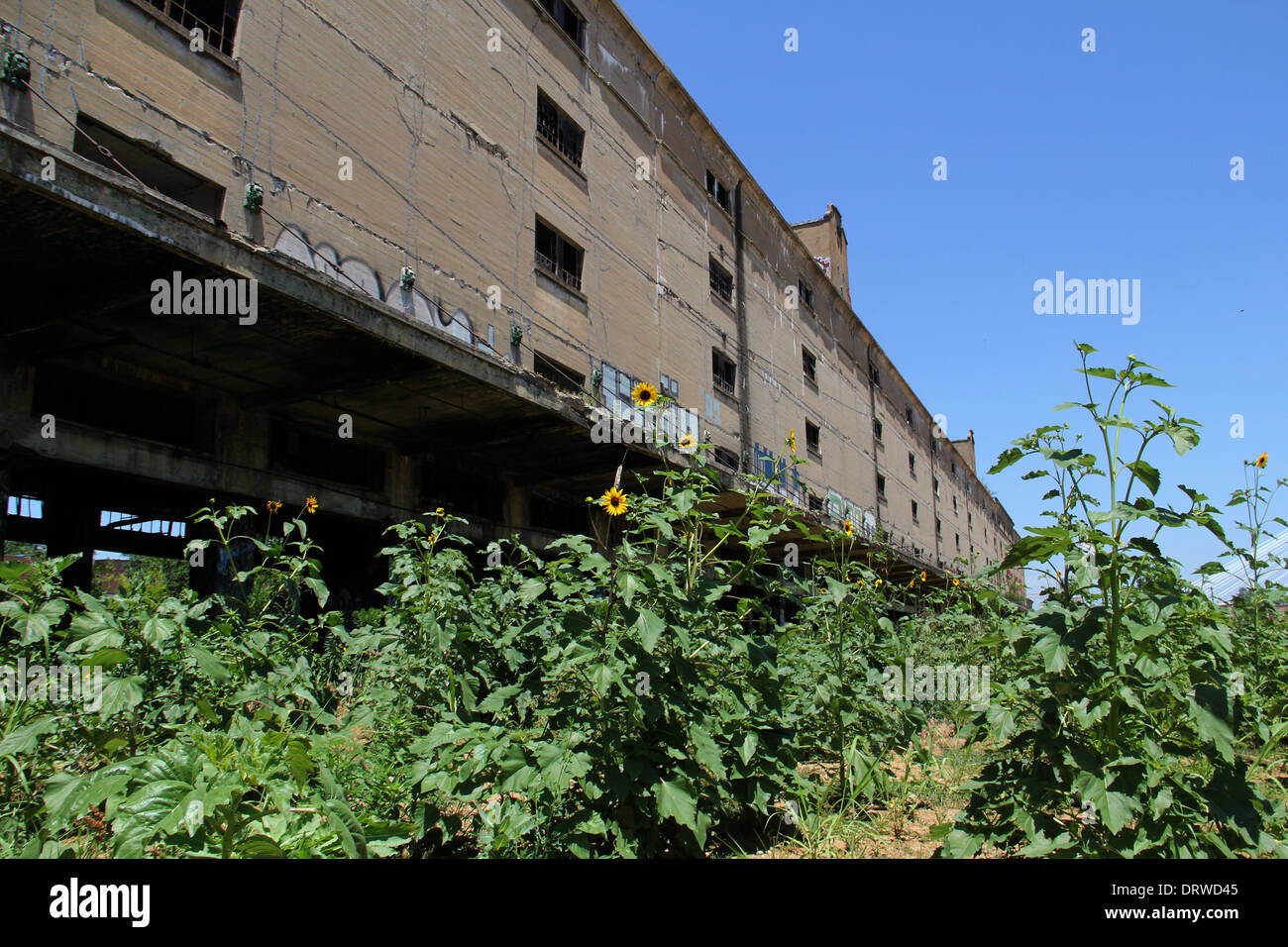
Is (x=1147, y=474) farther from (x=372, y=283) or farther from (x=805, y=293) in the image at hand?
(x=805, y=293)

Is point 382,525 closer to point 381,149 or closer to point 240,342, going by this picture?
point 240,342

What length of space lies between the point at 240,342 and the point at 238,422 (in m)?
1.74

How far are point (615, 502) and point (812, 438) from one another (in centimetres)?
2452

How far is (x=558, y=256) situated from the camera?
15.5 meters

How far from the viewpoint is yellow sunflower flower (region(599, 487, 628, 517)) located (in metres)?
3.83

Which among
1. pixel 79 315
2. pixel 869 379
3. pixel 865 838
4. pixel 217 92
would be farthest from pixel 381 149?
pixel 869 379

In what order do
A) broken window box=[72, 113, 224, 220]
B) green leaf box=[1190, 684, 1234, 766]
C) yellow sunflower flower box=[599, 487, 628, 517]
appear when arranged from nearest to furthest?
green leaf box=[1190, 684, 1234, 766]
yellow sunflower flower box=[599, 487, 628, 517]
broken window box=[72, 113, 224, 220]

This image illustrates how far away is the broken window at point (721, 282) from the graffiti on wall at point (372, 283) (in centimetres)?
1093

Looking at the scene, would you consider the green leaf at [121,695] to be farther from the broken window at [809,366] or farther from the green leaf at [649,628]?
the broken window at [809,366]

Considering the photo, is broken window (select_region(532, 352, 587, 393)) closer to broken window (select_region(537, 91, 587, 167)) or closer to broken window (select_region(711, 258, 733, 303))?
broken window (select_region(537, 91, 587, 167))

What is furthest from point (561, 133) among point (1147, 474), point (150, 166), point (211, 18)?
point (1147, 474)

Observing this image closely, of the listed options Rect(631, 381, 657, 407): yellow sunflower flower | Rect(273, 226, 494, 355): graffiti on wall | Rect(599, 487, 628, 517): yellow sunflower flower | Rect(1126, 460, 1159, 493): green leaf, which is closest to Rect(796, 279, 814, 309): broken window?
Rect(273, 226, 494, 355): graffiti on wall

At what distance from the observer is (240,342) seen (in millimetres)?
8641

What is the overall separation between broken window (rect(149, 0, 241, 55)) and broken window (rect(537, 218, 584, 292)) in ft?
20.1
